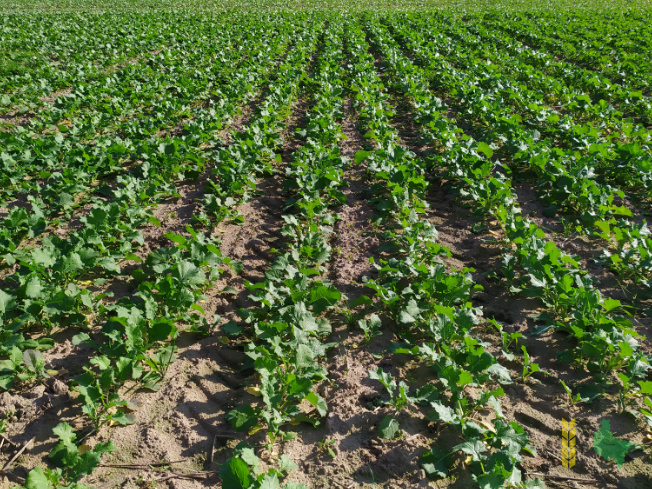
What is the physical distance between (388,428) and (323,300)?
1386 millimetres

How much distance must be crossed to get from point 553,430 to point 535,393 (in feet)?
1.13

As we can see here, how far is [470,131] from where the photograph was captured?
877 cm

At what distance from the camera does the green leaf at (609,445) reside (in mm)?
2934

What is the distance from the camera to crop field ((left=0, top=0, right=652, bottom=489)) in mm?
2957

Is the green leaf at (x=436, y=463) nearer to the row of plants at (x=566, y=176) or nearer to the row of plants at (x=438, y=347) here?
the row of plants at (x=438, y=347)

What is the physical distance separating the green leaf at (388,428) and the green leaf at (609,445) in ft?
4.49

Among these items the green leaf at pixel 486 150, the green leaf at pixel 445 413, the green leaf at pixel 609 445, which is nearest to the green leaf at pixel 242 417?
the green leaf at pixel 445 413

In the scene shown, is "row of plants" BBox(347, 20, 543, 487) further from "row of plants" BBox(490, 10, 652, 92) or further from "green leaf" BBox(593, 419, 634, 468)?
"row of plants" BBox(490, 10, 652, 92)

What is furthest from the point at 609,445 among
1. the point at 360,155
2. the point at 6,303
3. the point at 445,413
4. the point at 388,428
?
the point at 360,155

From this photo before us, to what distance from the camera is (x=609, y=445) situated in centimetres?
300

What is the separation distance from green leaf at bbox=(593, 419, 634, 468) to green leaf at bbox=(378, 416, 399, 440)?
1.37 m

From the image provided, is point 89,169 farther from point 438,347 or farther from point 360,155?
point 438,347

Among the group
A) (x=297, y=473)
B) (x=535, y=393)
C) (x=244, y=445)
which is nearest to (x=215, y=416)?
(x=244, y=445)

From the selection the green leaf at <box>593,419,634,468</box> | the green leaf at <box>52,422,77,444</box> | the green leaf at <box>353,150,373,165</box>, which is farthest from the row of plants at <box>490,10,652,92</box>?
the green leaf at <box>52,422,77,444</box>
